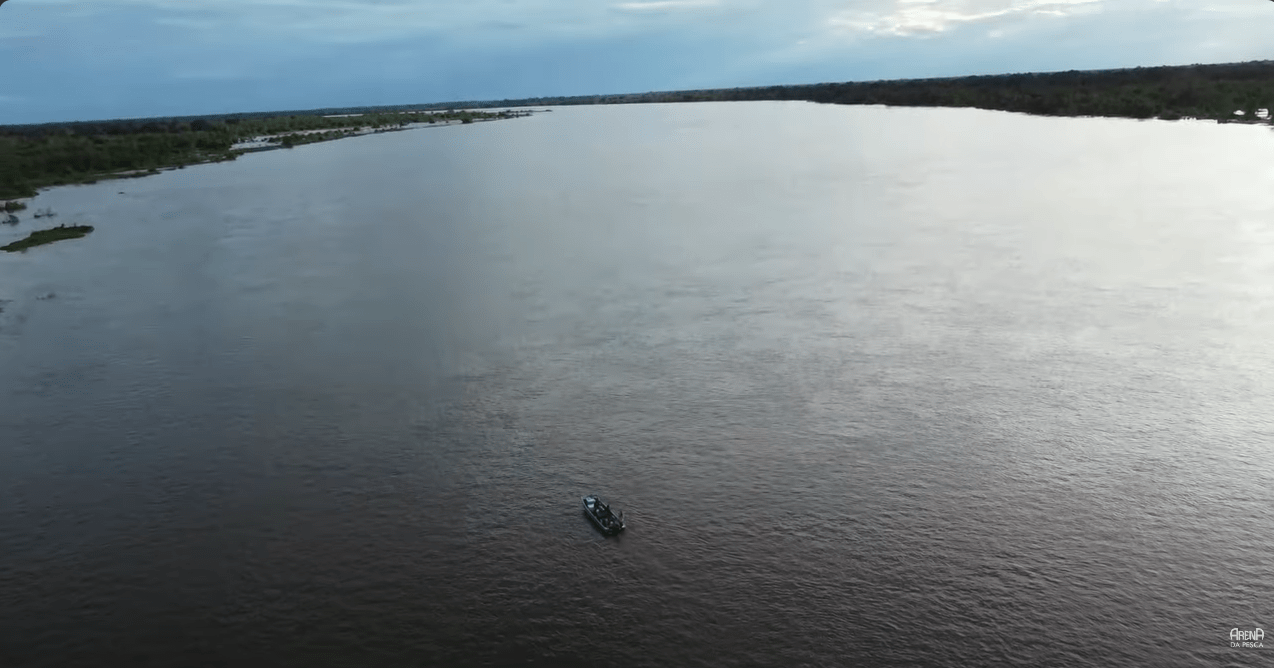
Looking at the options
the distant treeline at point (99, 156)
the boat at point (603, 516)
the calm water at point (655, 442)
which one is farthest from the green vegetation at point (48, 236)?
the boat at point (603, 516)

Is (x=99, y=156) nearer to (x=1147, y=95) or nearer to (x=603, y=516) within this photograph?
(x=603, y=516)

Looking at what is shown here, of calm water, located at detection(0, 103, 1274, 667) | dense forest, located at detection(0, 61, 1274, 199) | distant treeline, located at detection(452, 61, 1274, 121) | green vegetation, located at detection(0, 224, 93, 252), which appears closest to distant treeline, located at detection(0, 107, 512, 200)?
dense forest, located at detection(0, 61, 1274, 199)

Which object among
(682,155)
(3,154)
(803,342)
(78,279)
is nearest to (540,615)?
(803,342)

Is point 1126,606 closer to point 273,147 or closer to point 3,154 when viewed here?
point 3,154

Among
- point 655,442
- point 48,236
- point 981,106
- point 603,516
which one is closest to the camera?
point 603,516

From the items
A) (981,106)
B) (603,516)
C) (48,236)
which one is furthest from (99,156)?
(981,106)
